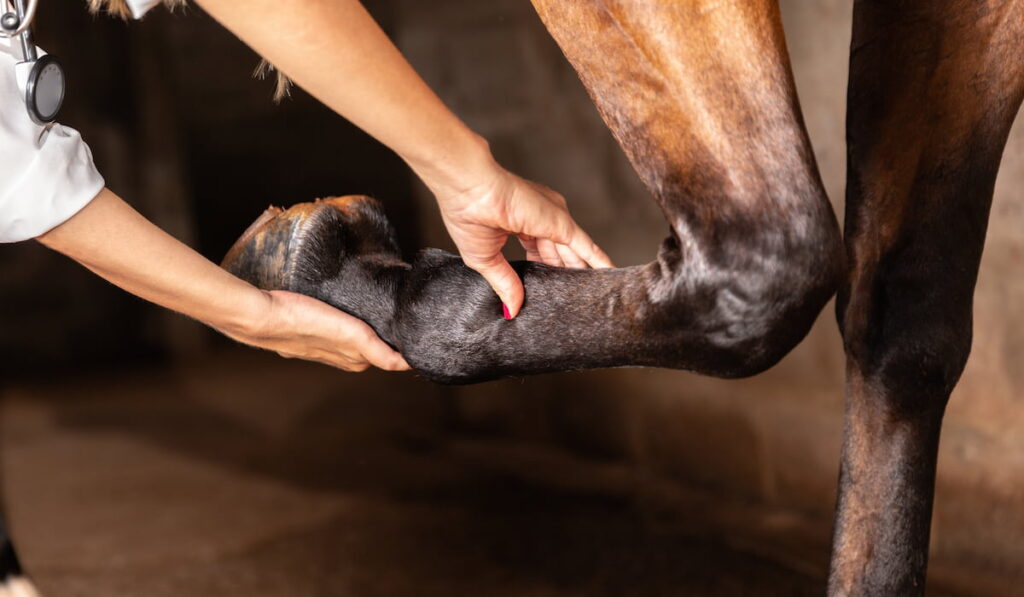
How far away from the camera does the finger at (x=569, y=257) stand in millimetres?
1034

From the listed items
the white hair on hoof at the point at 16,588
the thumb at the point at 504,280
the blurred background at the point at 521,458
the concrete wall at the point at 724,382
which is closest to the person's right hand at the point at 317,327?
the thumb at the point at 504,280

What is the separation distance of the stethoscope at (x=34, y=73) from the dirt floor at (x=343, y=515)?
3.38 feet

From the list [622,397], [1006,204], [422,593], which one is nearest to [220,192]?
[622,397]

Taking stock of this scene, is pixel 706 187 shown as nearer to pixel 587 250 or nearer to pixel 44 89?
Answer: pixel 587 250

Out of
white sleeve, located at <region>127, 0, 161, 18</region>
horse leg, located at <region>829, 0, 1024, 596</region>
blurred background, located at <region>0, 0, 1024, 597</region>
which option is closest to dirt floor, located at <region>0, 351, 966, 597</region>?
blurred background, located at <region>0, 0, 1024, 597</region>

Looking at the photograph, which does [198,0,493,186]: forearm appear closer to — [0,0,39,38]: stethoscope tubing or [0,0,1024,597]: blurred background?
[0,0,39,38]: stethoscope tubing

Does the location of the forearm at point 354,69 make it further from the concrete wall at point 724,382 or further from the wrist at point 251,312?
the concrete wall at point 724,382

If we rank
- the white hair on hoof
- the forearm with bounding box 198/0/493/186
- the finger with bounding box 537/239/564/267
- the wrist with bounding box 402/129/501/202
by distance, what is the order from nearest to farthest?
the forearm with bounding box 198/0/493/186
the wrist with bounding box 402/129/501/202
the finger with bounding box 537/239/564/267
the white hair on hoof

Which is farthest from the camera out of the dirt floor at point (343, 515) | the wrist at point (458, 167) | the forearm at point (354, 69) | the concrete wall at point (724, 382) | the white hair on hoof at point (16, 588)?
→ the dirt floor at point (343, 515)

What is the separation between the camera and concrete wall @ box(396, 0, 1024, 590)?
5.47ft

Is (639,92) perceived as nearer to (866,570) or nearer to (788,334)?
(788,334)

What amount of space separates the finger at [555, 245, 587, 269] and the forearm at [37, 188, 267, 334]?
0.96 feet

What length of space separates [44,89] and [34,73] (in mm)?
18

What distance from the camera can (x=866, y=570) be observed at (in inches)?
40.1
